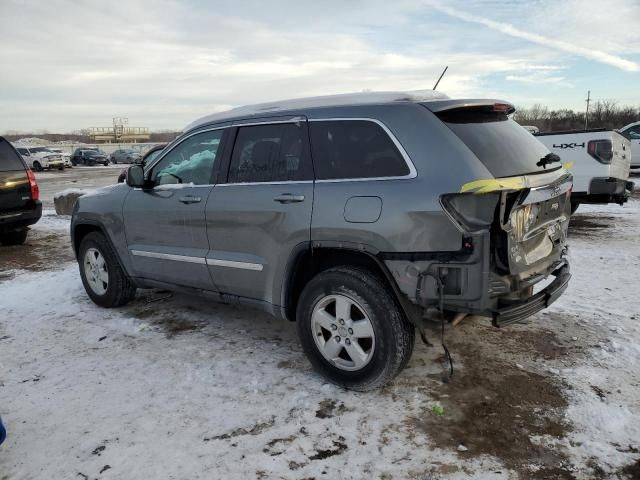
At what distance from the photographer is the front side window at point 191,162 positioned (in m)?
4.26

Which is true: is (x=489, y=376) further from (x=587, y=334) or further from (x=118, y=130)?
(x=118, y=130)

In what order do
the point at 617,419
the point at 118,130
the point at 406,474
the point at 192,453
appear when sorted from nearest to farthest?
1. the point at 406,474
2. the point at 192,453
3. the point at 617,419
4. the point at 118,130

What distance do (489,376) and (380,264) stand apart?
1.25 m

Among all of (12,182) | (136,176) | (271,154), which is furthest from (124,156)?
(271,154)

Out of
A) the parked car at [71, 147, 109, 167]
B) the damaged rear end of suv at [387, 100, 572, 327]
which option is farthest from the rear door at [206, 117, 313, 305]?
the parked car at [71, 147, 109, 167]

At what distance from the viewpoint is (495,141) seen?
3318 millimetres

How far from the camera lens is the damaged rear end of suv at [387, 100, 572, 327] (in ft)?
9.54

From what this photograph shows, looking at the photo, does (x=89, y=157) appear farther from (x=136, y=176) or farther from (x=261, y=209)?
(x=261, y=209)

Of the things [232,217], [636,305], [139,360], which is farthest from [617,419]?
[139,360]

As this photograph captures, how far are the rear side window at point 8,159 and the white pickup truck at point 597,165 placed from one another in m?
8.92

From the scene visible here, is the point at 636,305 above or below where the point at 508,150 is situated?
below

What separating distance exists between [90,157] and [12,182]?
33.9m

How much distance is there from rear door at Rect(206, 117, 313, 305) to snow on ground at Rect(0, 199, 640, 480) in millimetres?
686

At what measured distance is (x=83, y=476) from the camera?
105 inches
